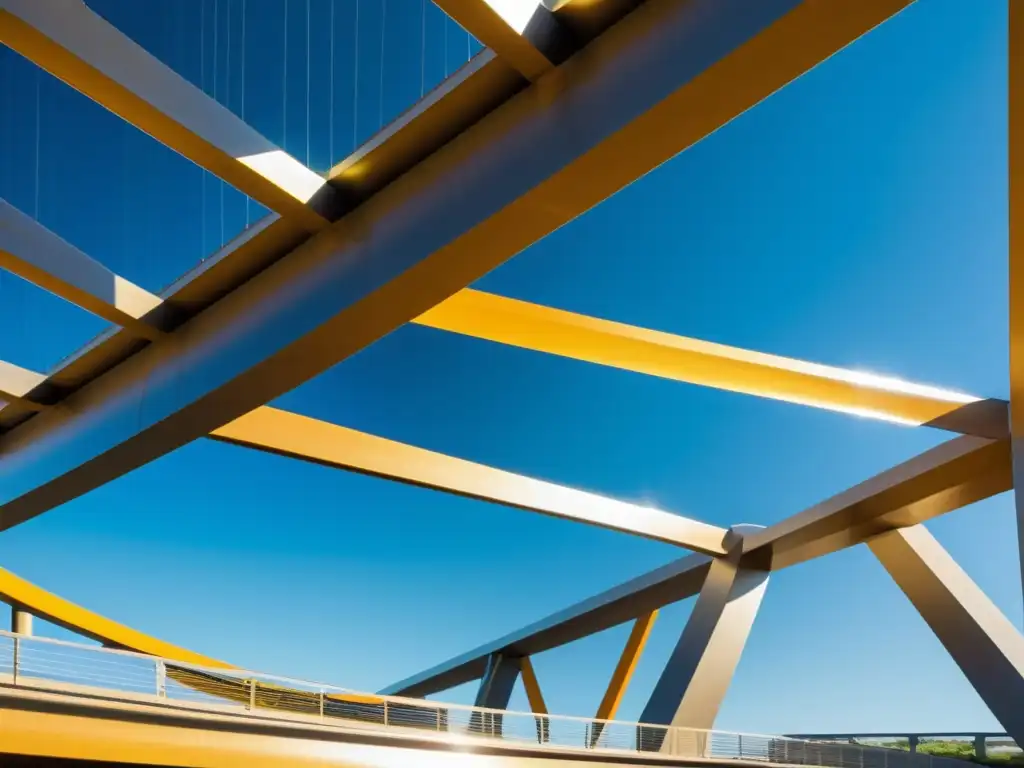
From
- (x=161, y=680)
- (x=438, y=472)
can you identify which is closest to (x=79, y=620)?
(x=438, y=472)

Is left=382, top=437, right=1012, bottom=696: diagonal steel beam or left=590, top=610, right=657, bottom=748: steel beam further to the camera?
left=590, top=610, right=657, bottom=748: steel beam

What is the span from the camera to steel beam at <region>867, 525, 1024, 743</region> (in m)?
16.2

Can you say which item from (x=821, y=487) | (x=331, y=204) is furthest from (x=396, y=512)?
(x=331, y=204)

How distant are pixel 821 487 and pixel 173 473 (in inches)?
1065

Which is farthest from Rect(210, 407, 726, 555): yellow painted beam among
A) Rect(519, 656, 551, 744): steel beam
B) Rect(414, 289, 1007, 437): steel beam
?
Rect(519, 656, 551, 744): steel beam

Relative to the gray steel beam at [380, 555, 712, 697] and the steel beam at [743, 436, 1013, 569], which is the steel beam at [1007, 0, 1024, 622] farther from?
the gray steel beam at [380, 555, 712, 697]

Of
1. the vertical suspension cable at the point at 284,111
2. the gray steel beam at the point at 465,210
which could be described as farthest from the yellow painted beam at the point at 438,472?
the vertical suspension cable at the point at 284,111

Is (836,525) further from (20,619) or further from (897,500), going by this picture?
(20,619)

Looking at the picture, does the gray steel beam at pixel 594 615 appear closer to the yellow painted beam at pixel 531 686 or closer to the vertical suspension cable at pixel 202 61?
the yellow painted beam at pixel 531 686

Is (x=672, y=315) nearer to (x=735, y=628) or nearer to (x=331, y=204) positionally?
(x=735, y=628)

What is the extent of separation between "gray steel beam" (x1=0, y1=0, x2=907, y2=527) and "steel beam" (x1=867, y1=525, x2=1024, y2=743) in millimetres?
12641

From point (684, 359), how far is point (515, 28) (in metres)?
5.51

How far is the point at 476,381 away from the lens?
3712cm

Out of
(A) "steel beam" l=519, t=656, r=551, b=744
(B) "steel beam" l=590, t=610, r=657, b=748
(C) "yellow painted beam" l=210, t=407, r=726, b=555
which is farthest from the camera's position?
(A) "steel beam" l=519, t=656, r=551, b=744
